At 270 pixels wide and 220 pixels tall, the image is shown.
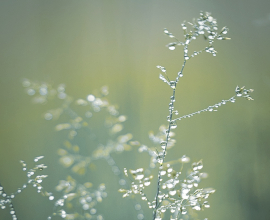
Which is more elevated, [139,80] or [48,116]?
[139,80]

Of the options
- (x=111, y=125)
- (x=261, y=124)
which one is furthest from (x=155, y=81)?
(x=261, y=124)

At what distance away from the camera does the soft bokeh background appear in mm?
1154

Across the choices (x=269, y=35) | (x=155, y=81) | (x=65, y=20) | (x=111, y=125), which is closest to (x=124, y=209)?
(x=111, y=125)

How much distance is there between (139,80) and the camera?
123cm

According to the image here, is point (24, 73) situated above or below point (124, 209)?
above

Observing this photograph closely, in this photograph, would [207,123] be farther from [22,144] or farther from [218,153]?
[22,144]

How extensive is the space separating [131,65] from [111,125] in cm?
32

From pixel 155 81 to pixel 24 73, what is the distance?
65cm

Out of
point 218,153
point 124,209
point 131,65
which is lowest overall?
point 124,209

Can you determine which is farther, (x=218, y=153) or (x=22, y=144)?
(x=218, y=153)

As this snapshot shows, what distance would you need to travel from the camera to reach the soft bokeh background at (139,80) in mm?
1154

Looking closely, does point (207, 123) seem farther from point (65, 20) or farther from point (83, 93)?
point (65, 20)

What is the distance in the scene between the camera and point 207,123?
1.28 m

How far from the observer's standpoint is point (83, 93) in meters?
1.19
